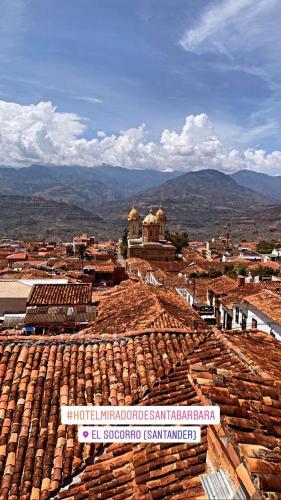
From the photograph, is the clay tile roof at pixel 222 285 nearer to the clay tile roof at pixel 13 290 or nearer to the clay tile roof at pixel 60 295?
the clay tile roof at pixel 60 295

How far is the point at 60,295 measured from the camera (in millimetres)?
16172

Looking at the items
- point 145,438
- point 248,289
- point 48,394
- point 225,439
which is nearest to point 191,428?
point 145,438

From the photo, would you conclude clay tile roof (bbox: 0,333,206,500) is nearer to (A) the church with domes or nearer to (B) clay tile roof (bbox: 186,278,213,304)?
(B) clay tile roof (bbox: 186,278,213,304)

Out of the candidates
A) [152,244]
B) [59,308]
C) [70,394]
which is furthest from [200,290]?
[152,244]

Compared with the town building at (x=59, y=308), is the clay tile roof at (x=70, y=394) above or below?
above

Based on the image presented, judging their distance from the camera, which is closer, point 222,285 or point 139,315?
point 139,315

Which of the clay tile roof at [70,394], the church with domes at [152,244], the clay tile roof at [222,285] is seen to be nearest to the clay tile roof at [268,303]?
the clay tile roof at [222,285]

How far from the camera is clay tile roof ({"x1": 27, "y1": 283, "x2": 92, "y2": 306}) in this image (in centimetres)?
1566

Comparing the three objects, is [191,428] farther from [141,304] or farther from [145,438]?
[141,304]

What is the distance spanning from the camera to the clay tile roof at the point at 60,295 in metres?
15.7

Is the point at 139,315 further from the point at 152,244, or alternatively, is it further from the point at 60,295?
the point at 152,244

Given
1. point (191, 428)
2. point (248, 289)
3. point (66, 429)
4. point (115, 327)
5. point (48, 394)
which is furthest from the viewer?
point (248, 289)

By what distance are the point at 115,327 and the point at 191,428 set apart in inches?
297

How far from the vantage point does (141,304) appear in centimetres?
1415
